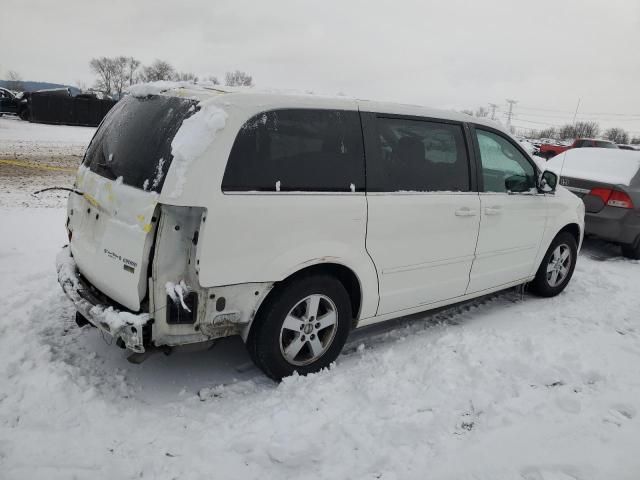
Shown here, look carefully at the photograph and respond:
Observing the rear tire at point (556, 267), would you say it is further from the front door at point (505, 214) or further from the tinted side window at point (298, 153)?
the tinted side window at point (298, 153)

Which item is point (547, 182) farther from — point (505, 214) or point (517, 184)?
point (505, 214)

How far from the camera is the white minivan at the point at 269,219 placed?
2.70 m

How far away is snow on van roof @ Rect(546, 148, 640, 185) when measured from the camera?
6.98 metres

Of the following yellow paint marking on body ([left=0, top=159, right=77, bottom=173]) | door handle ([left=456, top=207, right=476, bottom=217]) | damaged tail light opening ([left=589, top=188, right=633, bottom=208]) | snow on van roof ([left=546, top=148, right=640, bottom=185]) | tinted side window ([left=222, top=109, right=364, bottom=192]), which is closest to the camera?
tinted side window ([left=222, top=109, right=364, bottom=192])

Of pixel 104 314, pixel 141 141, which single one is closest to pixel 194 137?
pixel 141 141

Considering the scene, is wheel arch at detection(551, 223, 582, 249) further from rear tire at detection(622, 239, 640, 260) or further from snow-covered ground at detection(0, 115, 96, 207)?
snow-covered ground at detection(0, 115, 96, 207)

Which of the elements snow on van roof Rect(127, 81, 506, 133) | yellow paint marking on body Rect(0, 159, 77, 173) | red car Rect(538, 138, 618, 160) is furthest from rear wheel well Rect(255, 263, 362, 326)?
red car Rect(538, 138, 618, 160)

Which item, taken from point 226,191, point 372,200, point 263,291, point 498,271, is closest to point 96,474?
point 263,291

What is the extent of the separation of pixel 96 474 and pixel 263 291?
128 centimetres

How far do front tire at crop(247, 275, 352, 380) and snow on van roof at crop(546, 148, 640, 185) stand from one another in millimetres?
5288

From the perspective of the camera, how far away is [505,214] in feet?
14.1

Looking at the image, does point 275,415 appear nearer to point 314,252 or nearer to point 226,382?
point 226,382

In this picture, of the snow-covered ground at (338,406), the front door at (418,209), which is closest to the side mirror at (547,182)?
the front door at (418,209)

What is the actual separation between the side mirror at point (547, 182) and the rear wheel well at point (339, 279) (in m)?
2.45
